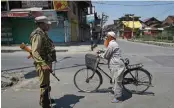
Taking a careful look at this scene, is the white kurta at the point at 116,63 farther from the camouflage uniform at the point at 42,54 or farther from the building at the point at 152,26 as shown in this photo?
the building at the point at 152,26

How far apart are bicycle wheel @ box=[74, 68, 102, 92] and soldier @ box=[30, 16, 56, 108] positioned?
172 cm

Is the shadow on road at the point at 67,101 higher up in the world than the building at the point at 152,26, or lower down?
lower down

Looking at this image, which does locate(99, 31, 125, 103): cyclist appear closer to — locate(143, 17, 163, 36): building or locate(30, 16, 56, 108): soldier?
locate(30, 16, 56, 108): soldier

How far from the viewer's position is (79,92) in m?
7.72

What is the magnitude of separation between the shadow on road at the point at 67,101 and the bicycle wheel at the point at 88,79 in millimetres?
461

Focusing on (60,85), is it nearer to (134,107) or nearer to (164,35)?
(134,107)

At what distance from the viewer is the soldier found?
553 centimetres

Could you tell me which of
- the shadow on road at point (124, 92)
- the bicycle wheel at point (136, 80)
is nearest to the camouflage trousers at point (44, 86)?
the shadow on road at point (124, 92)

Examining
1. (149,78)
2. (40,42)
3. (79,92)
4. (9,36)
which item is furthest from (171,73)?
(9,36)

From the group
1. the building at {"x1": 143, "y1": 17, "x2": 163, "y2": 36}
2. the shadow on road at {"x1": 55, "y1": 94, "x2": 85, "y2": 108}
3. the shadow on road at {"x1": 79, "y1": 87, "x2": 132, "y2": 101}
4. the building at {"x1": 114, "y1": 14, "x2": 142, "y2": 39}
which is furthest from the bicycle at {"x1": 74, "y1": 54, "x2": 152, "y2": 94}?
the building at {"x1": 114, "y1": 14, "x2": 142, "y2": 39}

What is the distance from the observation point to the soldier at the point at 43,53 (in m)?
5.53

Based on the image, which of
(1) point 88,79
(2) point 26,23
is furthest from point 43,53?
(2) point 26,23

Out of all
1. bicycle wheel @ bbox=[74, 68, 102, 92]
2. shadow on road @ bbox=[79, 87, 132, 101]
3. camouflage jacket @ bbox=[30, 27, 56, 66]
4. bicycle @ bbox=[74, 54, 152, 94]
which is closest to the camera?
camouflage jacket @ bbox=[30, 27, 56, 66]

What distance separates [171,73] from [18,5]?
23686 mm
